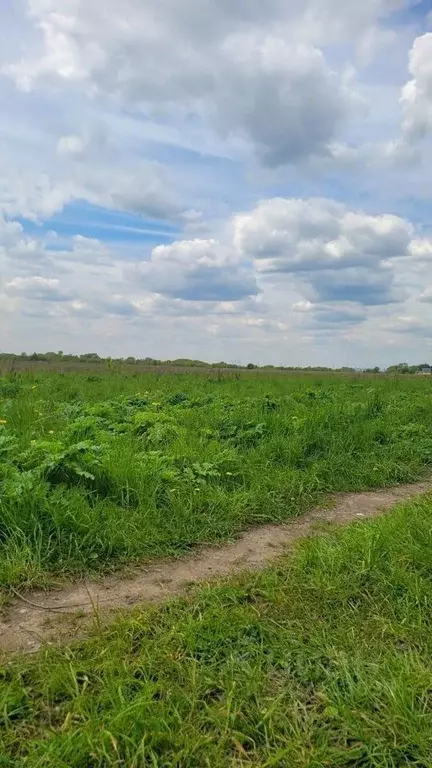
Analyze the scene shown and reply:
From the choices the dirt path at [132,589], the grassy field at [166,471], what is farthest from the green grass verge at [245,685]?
the grassy field at [166,471]

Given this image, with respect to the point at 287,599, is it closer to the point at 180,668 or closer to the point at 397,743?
the point at 180,668

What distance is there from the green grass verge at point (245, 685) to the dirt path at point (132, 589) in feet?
0.77

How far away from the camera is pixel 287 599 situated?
3127 mm

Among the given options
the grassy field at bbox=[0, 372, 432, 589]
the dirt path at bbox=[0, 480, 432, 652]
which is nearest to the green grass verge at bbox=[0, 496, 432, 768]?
the dirt path at bbox=[0, 480, 432, 652]

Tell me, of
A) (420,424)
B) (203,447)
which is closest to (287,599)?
(203,447)

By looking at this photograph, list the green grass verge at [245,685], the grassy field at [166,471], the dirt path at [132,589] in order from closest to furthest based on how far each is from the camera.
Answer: the green grass verge at [245,685] < the dirt path at [132,589] < the grassy field at [166,471]

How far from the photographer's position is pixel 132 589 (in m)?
3.34

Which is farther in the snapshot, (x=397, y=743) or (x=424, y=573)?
(x=424, y=573)

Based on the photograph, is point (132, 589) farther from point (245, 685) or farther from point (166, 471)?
point (166, 471)

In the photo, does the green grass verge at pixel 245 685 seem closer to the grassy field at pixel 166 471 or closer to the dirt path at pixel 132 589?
the dirt path at pixel 132 589

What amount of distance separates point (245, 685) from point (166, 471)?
2.83 m

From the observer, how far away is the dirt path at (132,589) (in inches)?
112

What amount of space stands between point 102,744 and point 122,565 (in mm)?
1735

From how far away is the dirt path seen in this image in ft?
9.30
